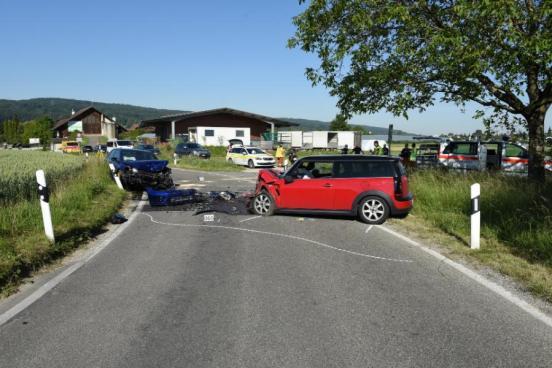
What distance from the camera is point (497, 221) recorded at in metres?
8.92

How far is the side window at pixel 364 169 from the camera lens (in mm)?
9961

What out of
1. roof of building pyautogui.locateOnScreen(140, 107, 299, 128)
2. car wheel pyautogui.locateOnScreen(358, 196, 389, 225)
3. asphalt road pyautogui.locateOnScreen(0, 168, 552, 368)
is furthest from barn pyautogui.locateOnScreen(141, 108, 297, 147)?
asphalt road pyautogui.locateOnScreen(0, 168, 552, 368)

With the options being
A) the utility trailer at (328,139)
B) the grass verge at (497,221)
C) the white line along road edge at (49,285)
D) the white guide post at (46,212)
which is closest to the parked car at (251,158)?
the grass verge at (497,221)

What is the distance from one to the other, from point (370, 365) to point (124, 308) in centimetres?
251

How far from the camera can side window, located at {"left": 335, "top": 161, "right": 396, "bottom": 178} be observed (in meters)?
9.96

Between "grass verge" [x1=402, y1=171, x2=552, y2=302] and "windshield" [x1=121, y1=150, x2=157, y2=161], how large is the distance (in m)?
9.34

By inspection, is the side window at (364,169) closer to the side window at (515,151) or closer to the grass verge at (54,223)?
the grass verge at (54,223)

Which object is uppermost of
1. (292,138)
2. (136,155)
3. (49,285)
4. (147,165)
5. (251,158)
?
(292,138)

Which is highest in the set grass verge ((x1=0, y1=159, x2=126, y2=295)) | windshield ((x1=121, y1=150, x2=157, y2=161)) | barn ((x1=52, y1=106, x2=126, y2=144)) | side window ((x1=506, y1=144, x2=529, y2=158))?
barn ((x1=52, y1=106, x2=126, y2=144))

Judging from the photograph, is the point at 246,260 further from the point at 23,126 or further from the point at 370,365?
the point at 23,126

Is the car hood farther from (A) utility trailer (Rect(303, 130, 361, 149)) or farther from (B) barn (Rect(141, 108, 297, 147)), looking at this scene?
(A) utility trailer (Rect(303, 130, 361, 149))

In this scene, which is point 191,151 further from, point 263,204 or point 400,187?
point 400,187

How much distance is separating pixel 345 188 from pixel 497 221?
9.92 feet

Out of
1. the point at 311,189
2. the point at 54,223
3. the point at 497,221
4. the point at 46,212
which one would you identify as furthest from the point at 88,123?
the point at 497,221
